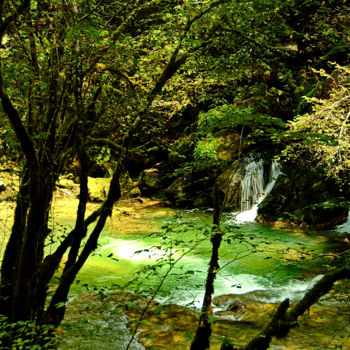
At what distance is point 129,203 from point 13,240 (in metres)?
12.8

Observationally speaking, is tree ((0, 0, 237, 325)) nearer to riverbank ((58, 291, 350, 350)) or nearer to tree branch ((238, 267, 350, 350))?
riverbank ((58, 291, 350, 350))

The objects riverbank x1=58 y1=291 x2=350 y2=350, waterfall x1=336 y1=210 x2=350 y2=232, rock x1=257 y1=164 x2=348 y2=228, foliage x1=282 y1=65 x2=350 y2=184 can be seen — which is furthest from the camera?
rock x1=257 y1=164 x2=348 y2=228

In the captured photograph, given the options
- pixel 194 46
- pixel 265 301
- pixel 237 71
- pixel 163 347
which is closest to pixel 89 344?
pixel 163 347

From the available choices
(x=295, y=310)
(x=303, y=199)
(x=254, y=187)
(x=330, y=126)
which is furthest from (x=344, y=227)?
(x=295, y=310)

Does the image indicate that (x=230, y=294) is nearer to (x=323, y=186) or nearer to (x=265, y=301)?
(x=265, y=301)

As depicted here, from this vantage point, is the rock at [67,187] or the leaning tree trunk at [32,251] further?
the rock at [67,187]

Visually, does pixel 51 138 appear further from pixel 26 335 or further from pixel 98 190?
pixel 98 190

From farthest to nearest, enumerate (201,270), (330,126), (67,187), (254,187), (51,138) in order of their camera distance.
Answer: (67,187) → (254,187) → (330,126) → (201,270) → (51,138)

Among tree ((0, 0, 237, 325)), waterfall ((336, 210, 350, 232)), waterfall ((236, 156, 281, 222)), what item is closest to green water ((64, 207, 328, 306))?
waterfall ((336, 210, 350, 232))

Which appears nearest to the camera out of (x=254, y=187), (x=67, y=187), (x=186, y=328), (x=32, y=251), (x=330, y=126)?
(x=32, y=251)

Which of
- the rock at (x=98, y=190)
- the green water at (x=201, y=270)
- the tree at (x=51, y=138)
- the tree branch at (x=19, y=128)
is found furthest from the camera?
the rock at (x=98, y=190)

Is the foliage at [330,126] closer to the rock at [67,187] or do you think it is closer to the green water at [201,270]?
the green water at [201,270]

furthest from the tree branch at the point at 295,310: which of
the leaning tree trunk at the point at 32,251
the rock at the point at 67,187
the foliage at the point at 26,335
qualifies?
the rock at the point at 67,187

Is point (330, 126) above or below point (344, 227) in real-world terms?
above
